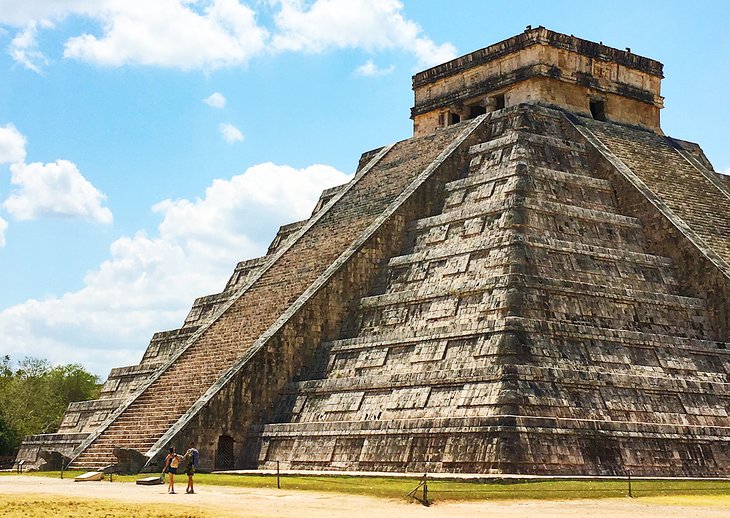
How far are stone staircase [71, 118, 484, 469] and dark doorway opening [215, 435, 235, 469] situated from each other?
3.24ft

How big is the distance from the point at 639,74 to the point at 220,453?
1770 cm

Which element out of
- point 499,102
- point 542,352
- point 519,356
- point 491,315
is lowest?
point 519,356

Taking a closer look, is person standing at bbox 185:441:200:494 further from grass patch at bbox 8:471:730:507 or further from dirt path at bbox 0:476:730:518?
grass patch at bbox 8:471:730:507

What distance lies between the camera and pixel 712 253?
83.4ft

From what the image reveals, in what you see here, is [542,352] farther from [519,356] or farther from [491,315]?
[491,315]

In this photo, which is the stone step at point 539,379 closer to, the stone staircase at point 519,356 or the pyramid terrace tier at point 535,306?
the stone staircase at point 519,356

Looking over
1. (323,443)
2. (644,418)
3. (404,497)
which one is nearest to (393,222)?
(323,443)

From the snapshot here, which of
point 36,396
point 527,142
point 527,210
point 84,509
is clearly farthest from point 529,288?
point 36,396

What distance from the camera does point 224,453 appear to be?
24.2m

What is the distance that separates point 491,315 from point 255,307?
308 inches

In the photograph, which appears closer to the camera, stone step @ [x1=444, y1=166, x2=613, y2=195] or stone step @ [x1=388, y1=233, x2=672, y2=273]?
stone step @ [x1=388, y1=233, x2=672, y2=273]

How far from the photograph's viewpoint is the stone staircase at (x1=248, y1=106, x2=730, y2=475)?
20.2 m

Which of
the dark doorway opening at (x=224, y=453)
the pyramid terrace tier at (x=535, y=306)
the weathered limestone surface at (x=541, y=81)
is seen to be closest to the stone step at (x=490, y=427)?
the dark doorway opening at (x=224, y=453)

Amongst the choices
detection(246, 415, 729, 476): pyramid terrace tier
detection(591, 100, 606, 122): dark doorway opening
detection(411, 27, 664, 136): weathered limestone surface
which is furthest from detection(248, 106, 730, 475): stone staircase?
detection(591, 100, 606, 122): dark doorway opening
